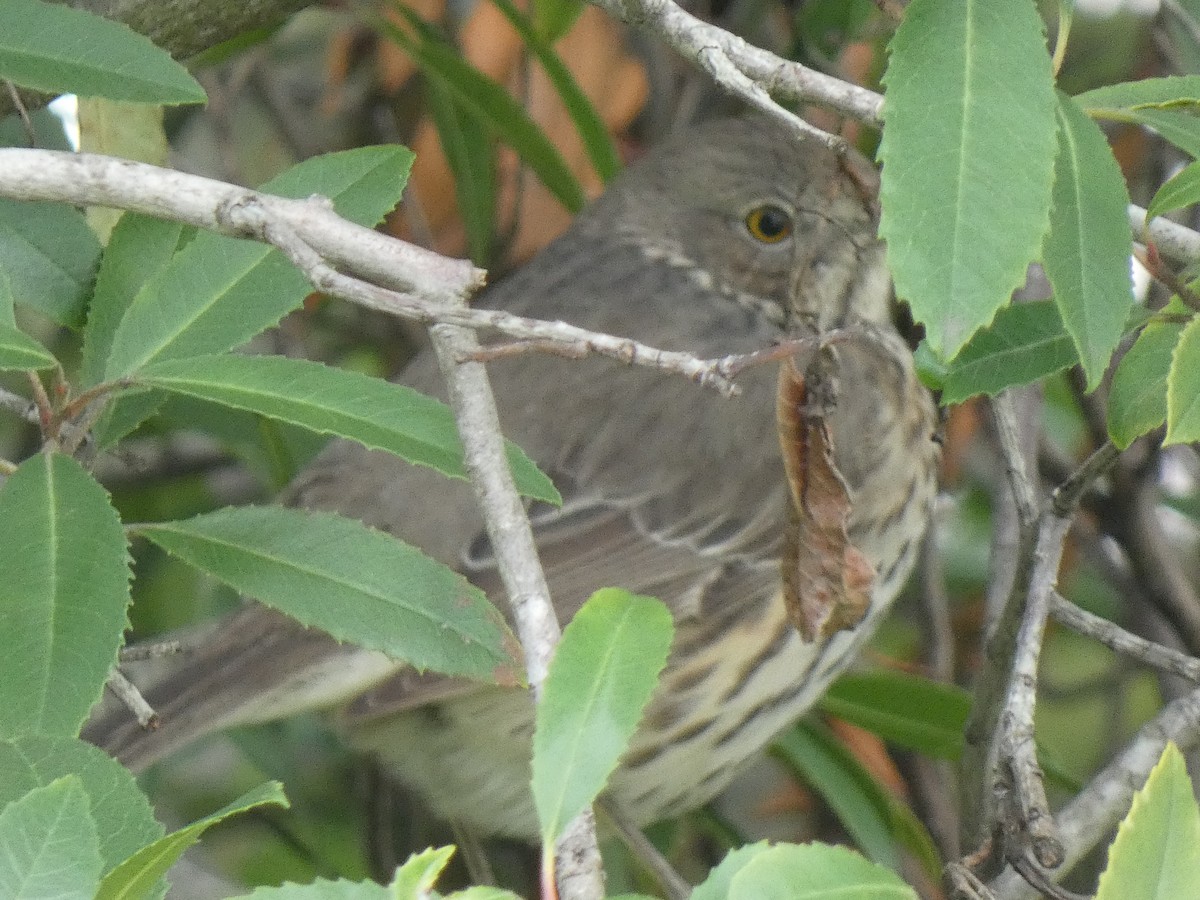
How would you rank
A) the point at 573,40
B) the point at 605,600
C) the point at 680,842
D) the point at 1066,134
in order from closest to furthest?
1. the point at 605,600
2. the point at 1066,134
3. the point at 680,842
4. the point at 573,40

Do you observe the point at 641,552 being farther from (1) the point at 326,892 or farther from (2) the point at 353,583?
(1) the point at 326,892

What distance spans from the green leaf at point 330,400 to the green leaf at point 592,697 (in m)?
0.40

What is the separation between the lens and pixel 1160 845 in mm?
1355

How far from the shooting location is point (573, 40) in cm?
429

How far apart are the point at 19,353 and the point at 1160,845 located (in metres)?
1.21

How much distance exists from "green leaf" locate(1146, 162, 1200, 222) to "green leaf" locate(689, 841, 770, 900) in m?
0.86

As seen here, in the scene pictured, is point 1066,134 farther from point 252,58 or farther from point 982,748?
point 252,58

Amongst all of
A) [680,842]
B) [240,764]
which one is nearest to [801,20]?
[680,842]

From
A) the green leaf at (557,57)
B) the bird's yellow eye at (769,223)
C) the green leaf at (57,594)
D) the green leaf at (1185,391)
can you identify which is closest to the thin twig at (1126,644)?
the green leaf at (1185,391)

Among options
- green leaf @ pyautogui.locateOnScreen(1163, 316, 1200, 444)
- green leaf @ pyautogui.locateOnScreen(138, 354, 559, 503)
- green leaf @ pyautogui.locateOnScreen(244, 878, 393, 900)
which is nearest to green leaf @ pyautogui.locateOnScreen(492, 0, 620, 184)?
green leaf @ pyautogui.locateOnScreen(138, 354, 559, 503)

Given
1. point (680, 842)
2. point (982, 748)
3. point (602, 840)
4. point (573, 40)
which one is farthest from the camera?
point (573, 40)

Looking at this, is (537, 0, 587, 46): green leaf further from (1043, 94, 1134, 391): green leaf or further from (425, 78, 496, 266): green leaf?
(1043, 94, 1134, 391): green leaf

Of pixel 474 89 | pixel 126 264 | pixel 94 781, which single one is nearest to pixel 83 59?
pixel 126 264

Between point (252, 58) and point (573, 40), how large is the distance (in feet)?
2.60
